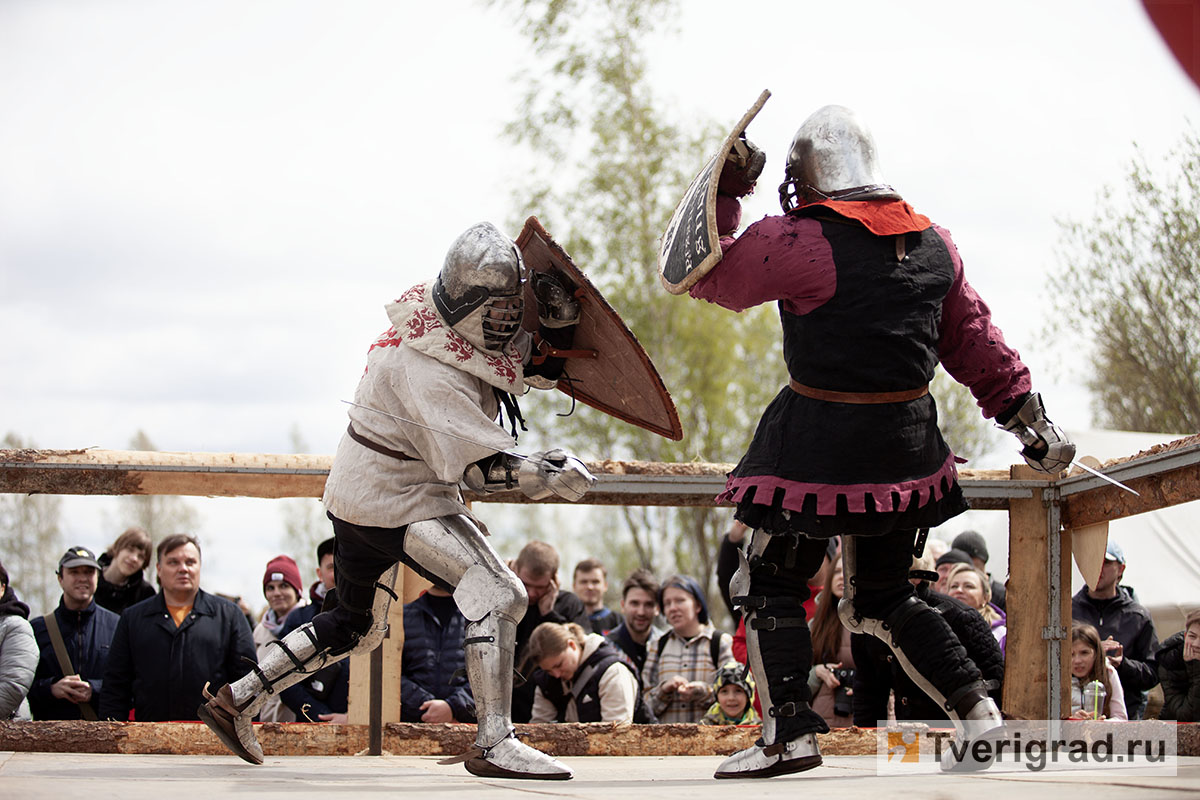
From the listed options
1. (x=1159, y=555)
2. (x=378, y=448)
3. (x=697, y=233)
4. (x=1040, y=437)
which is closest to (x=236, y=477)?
(x=378, y=448)

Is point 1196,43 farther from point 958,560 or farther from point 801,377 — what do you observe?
point 958,560

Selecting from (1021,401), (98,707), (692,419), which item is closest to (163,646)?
(98,707)

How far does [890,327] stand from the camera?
361 centimetres

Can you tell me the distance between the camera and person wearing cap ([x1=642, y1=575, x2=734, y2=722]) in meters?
5.95

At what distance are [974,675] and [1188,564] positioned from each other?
23.7ft

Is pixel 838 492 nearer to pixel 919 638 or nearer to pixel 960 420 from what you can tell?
pixel 919 638

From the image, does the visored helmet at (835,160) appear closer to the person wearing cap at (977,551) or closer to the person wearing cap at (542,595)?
the person wearing cap at (542,595)

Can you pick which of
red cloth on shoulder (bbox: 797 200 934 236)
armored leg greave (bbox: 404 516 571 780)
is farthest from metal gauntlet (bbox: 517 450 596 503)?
red cloth on shoulder (bbox: 797 200 934 236)

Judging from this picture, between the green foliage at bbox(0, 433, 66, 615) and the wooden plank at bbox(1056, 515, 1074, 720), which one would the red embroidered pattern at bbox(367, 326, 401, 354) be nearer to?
the wooden plank at bbox(1056, 515, 1074, 720)

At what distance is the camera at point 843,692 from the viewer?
5.21 meters

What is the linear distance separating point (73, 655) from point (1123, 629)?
4.94 metres

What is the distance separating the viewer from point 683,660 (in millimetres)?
6203

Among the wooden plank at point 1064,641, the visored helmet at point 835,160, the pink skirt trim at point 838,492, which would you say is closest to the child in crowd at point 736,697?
the wooden plank at point 1064,641

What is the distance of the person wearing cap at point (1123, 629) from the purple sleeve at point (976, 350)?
232 cm
